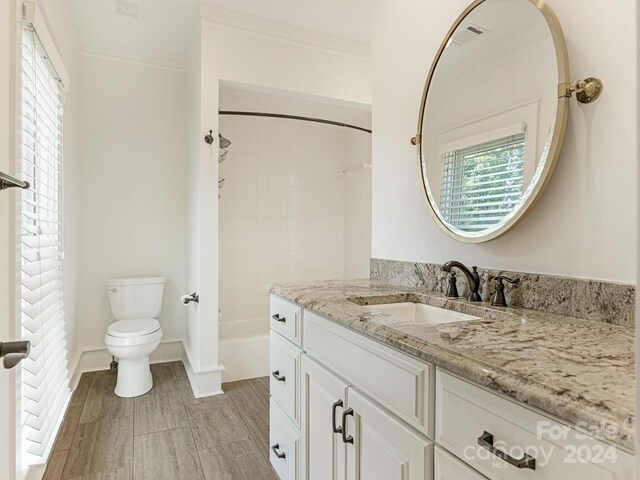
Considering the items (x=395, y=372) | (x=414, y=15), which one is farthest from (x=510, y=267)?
(x=414, y=15)

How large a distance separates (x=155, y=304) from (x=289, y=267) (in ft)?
4.67

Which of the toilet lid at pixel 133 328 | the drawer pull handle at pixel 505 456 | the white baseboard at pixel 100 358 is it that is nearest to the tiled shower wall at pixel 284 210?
the white baseboard at pixel 100 358

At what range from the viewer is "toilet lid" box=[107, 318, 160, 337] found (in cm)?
260

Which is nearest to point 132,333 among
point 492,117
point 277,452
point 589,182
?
point 277,452

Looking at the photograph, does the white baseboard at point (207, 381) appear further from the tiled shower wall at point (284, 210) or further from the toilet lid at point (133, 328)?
the tiled shower wall at point (284, 210)

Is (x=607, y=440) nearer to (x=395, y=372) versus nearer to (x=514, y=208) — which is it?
(x=395, y=372)

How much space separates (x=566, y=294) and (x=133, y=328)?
2.66m

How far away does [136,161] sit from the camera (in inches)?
127

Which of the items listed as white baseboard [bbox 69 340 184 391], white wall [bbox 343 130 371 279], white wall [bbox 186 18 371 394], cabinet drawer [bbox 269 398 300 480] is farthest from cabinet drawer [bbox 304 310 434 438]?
white wall [bbox 343 130 371 279]

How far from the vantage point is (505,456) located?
2.05 feet

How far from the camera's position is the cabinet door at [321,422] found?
3.83 ft

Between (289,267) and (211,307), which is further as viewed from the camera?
(289,267)

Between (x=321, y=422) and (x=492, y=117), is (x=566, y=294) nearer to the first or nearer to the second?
(x=492, y=117)

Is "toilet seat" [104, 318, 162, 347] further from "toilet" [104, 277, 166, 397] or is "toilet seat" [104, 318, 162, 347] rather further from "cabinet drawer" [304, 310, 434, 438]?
"cabinet drawer" [304, 310, 434, 438]
